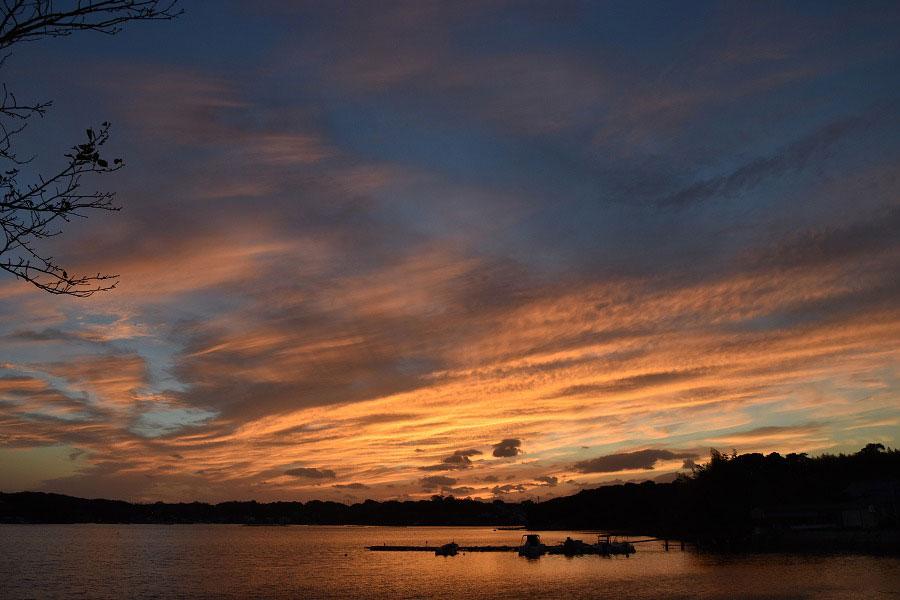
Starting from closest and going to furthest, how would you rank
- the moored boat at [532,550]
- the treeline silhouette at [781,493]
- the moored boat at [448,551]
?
the treeline silhouette at [781,493] < the moored boat at [532,550] < the moored boat at [448,551]

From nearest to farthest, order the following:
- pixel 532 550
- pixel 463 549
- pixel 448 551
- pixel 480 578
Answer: pixel 480 578 → pixel 532 550 → pixel 448 551 → pixel 463 549

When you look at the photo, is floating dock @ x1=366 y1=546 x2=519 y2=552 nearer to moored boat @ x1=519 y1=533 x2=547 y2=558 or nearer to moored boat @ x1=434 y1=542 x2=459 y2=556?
moored boat @ x1=434 y1=542 x2=459 y2=556

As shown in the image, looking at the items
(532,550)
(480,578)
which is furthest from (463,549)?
(480,578)

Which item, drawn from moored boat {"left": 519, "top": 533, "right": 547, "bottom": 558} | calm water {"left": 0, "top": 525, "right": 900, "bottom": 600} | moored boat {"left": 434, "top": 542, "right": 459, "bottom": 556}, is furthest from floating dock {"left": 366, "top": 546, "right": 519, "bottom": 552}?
calm water {"left": 0, "top": 525, "right": 900, "bottom": 600}

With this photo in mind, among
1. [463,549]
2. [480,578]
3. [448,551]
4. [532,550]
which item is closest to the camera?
[480,578]

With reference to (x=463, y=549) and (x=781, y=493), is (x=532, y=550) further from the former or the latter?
(x=781, y=493)

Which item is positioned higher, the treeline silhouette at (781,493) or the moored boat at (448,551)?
the treeline silhouette at (781,493)

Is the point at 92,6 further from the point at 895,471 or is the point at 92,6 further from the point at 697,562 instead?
the point at 895,471

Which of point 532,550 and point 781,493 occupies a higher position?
point 781,493

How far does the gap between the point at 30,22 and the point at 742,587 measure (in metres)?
66.2

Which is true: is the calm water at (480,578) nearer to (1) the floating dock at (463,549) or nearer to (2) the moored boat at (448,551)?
(2) the moored boat at (448,551)

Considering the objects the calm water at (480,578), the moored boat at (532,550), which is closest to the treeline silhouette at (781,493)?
the calm water at (480,578)

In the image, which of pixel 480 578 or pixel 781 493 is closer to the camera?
pixel 480 578

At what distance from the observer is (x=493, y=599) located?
59938 mm
